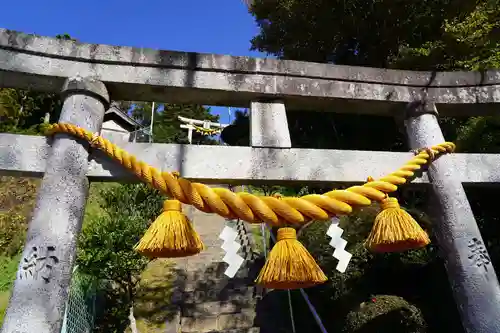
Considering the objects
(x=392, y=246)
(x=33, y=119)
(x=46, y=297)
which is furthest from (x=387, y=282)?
(x=33, y=119)

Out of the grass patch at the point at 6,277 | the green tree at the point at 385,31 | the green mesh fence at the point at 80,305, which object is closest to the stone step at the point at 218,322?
the green mesh fence at the point at 80,305

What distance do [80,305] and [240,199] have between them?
4.61 metres

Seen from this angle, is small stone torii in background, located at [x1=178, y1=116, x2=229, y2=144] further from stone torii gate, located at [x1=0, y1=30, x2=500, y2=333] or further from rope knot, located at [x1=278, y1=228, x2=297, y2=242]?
rope knot, located at [x1=278, y1=228, x2=297, y2=242]

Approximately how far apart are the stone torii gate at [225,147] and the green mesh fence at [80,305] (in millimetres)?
2384

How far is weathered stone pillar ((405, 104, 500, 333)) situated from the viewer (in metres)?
2.47

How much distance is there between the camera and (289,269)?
7.06ft

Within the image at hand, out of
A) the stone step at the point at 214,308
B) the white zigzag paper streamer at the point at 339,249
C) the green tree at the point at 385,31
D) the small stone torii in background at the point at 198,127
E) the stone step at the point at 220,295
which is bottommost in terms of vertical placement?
the white zigzag paper streamer at the point at 339,249

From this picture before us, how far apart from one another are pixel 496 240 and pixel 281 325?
389cm

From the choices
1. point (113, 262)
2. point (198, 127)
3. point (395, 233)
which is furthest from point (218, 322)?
point (198, 127)

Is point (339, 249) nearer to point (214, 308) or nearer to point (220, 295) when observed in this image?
point (214, 308)

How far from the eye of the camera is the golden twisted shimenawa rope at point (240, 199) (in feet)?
7.44

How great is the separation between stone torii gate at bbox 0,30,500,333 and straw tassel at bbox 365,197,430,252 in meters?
0.46

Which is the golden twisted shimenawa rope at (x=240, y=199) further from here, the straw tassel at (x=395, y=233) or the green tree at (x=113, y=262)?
the green tree at (x=113, y=262)

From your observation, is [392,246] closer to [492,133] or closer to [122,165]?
[122,165]
